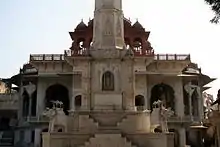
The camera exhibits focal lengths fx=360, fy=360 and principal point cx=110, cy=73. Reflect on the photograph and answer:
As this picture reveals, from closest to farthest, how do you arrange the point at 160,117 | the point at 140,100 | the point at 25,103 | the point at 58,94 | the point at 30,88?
the point at 160,117
the point at 140,100
the point at 30,88
the point at 25,103
the point at 58,94

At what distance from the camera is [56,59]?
123 feet

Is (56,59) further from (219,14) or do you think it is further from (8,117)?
(219,14)

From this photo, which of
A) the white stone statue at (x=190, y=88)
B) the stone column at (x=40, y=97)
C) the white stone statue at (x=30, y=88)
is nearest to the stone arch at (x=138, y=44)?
the white stone statue at (x=190, y=88)

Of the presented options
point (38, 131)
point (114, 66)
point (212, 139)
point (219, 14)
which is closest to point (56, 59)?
point (38, 131)

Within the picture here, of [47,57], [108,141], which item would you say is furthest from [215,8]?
[47,57]

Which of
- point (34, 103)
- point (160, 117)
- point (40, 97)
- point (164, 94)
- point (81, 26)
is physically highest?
point (81, 26)

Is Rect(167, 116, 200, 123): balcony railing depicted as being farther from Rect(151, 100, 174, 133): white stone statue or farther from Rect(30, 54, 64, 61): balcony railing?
Rect(151, 100, 174, 133): white stone statue

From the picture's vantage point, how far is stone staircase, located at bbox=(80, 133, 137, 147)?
65.6 ft

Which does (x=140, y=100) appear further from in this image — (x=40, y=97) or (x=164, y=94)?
(x=40, y=97)

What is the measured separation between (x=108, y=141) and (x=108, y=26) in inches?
327

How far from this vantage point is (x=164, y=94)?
39.7 meters

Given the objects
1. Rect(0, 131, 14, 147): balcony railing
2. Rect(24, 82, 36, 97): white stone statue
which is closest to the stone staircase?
Rect(0, 131, 14, 147): balcony railing

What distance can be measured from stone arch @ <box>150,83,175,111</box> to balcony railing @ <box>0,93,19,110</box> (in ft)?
51.5

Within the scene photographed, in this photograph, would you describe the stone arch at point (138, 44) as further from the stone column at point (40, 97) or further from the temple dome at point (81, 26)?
the stone column at point (40, 97)
